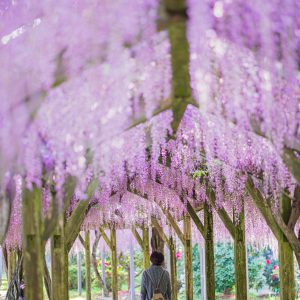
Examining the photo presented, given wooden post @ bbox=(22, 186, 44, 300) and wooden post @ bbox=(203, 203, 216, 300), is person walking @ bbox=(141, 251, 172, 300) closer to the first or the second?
wooden post @ bbox=(203, 203, 216, 300)

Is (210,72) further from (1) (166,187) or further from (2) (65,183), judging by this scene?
(1) (166,187)

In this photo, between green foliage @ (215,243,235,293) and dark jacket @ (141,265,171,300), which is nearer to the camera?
dark jacket @ (141,265,171,300)

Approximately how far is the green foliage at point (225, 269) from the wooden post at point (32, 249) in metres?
11.2

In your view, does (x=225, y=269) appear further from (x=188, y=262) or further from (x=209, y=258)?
(x=209, y=258)

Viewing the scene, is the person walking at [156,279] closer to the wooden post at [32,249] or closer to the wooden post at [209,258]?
the wooden post at [209,258]

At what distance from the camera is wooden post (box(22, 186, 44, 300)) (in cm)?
390

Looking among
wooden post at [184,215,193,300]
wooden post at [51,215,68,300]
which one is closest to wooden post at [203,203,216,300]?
wooden post at [184,215,193,300]

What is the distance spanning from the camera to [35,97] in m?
3.34

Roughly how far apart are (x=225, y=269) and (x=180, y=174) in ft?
23.5

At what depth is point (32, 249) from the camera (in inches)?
153

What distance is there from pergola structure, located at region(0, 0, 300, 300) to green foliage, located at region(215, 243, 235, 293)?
4.32 metres

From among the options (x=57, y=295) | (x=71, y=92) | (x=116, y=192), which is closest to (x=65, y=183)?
(x=71, y=92)

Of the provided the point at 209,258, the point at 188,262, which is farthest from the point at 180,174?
the point at 188,262

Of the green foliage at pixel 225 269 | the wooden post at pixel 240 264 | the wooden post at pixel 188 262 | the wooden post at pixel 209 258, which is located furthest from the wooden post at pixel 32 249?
the green foliage at pixel 225 269
